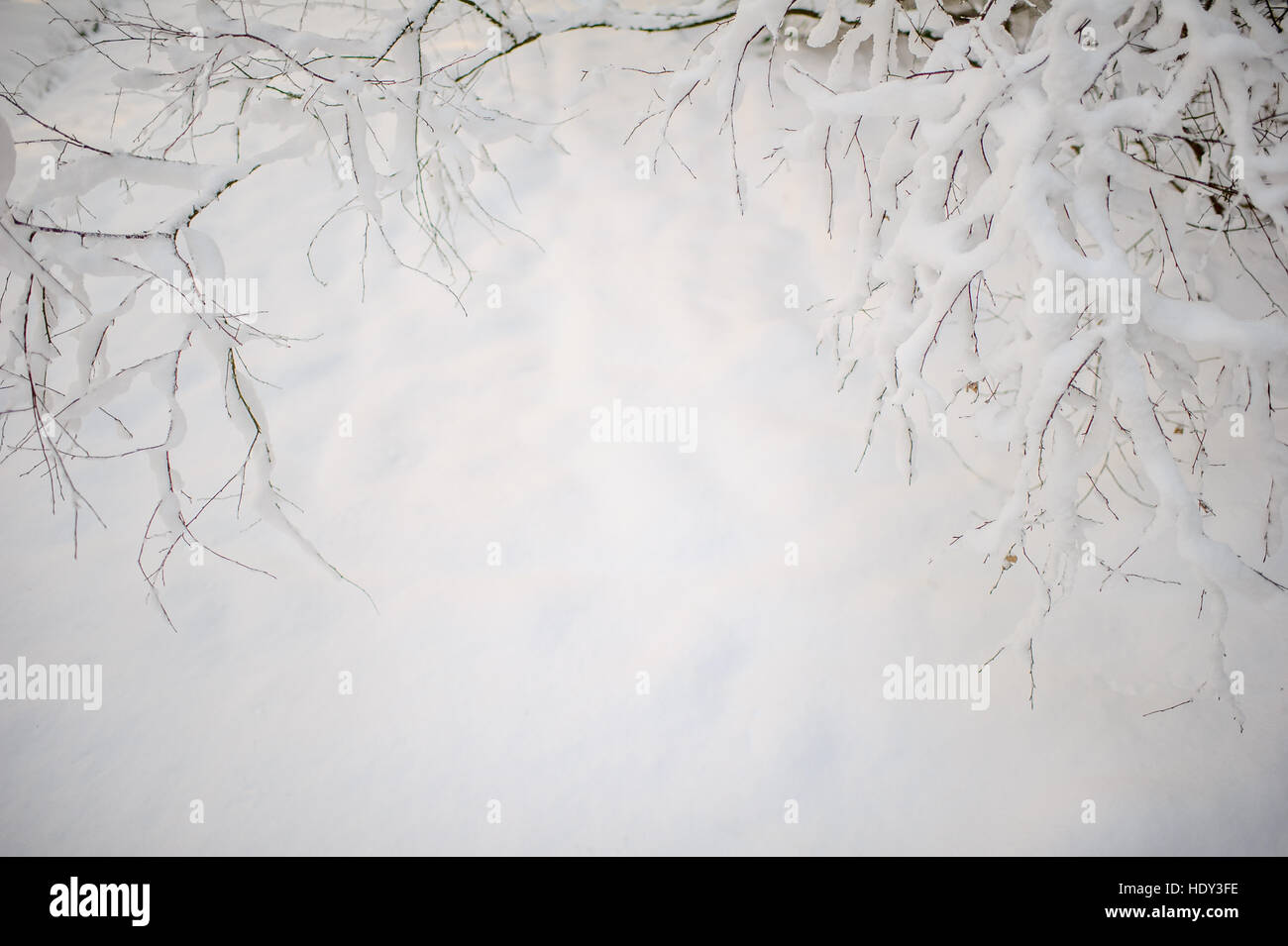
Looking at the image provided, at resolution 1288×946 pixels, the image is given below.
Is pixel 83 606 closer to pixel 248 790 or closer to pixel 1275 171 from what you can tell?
pixel 248 790

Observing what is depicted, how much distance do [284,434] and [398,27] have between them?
5.72ft

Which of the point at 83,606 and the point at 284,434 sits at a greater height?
the point at 284,434

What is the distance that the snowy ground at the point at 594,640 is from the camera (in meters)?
2.02

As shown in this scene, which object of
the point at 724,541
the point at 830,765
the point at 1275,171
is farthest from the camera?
the point at 724,541

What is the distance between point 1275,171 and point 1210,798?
1729 mm

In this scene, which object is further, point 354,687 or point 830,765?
point 354,687

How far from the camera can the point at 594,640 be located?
2340 millimetres

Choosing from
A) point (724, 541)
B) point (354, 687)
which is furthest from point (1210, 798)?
point (354, 687)

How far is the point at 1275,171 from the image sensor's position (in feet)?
3.94

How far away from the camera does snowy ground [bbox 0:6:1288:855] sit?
2.02 m
